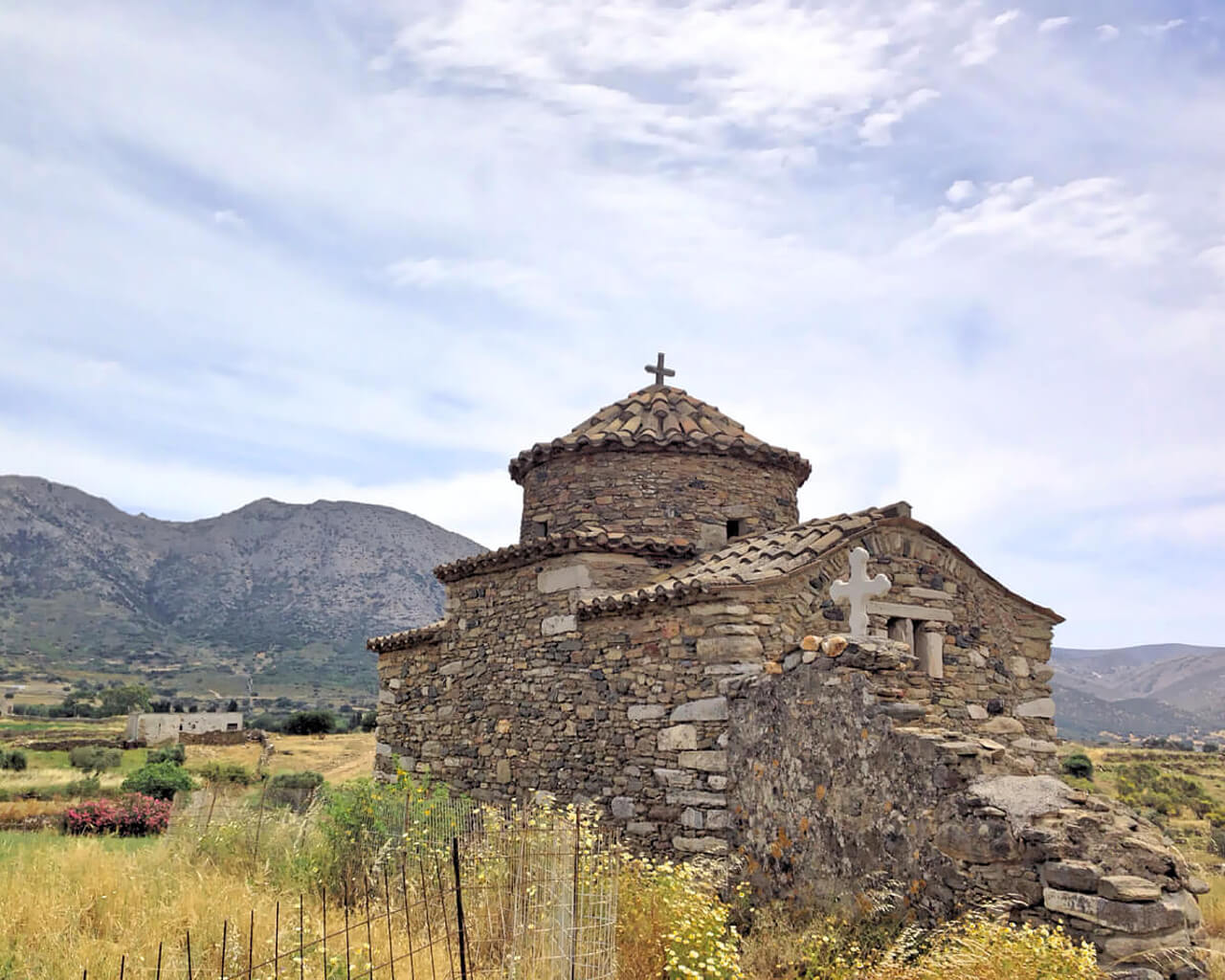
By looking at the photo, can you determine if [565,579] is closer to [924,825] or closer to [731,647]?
[731,647]

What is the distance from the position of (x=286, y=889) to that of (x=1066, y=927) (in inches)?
225

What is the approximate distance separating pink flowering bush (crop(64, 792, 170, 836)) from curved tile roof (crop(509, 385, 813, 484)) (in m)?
9.28

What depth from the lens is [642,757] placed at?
10031 mm

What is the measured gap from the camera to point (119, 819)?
16188 mm

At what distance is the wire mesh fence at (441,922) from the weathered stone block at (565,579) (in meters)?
3.66

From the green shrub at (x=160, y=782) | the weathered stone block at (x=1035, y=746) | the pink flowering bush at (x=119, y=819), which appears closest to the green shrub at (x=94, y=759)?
the green shrub at (x=160, y=782)

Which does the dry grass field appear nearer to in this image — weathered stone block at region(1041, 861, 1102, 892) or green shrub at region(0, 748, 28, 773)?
green shrub at region(0, 748, 28, 773)

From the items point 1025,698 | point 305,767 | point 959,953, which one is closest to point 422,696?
point 1025,698

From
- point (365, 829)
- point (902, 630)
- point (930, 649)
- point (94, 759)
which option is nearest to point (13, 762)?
point (94, 759)

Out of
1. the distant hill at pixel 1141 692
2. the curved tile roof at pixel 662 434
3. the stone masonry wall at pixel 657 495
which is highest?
the curved tile roof at pixel 662 434

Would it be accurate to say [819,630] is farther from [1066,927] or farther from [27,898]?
[27,898]

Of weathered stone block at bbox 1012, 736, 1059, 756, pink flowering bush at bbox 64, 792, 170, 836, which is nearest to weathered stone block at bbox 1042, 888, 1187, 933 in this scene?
weathered stone block at bbox 1012, 736, 1059, 756

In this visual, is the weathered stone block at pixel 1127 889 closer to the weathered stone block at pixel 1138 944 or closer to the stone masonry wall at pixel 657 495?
the weathered stone block at pixel 1138 944

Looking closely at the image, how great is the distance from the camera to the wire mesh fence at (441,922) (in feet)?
18.4
